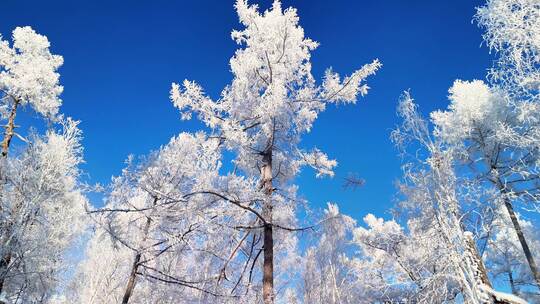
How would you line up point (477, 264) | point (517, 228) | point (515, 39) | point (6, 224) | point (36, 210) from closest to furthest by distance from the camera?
1. point (477, 264)
2. point (515, 39)
3. point (6, 224)
4. point (517, 228)
5. point (36, 210)

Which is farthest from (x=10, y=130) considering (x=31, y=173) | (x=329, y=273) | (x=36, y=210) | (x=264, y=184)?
Result: (x=329, y=273)

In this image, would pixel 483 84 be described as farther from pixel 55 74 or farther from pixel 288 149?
pixel 55 74

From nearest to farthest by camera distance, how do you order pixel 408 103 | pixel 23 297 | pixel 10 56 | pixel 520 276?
1. pixel 408 103
2. pixel 10 56
3. pixel 23 297
4. pixel 520 276

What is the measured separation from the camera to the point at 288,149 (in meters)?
7.65

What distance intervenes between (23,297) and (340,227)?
11340 millimetres

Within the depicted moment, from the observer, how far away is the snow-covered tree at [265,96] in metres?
7.38

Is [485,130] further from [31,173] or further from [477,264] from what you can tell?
[31,173]

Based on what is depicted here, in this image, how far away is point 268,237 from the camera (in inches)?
265

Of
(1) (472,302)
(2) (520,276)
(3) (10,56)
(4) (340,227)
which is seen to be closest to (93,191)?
(4) (340,227)

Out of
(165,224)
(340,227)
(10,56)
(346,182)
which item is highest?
(10,56)

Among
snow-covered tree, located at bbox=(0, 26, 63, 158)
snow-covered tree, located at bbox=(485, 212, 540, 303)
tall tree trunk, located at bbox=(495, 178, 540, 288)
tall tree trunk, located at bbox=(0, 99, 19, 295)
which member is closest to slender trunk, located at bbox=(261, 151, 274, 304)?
tall tree trunk, located at bbox=(495, 178, 540, 288)

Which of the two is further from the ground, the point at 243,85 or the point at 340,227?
the point at 243,85

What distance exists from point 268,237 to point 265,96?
2.87 m

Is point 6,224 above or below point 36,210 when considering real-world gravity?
below
